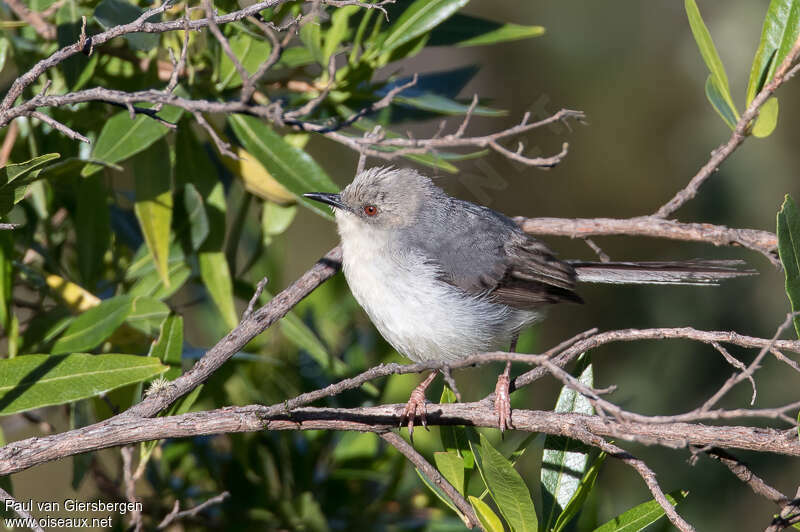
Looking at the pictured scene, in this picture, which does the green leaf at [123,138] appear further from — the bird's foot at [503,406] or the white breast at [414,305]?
the bird's foot at [503,406]

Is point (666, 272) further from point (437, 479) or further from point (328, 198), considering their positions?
point (437, 479)

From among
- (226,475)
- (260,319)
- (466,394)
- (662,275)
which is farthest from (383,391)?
(662,275)

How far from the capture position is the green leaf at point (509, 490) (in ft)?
7.49

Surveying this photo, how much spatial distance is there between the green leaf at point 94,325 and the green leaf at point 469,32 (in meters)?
1.84

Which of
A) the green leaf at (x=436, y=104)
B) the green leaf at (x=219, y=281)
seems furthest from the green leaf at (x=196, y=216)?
the green leaf at (x=436, y=104)

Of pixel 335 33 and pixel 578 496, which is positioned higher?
pixel 335 33

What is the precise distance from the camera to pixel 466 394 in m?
4.09

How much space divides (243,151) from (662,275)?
6.69ft

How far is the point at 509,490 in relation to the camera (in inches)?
91.1

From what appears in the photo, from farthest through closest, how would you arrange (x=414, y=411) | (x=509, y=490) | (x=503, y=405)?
→ 1. (x=414, y=411)
2. (x=503, y=405)
3. (x=509, y=490)

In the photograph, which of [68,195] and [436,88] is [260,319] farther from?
[436,88]

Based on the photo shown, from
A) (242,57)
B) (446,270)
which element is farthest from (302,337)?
(242,57)

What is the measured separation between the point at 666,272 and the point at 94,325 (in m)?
2.55

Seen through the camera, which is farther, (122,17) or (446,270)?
(446,270)
